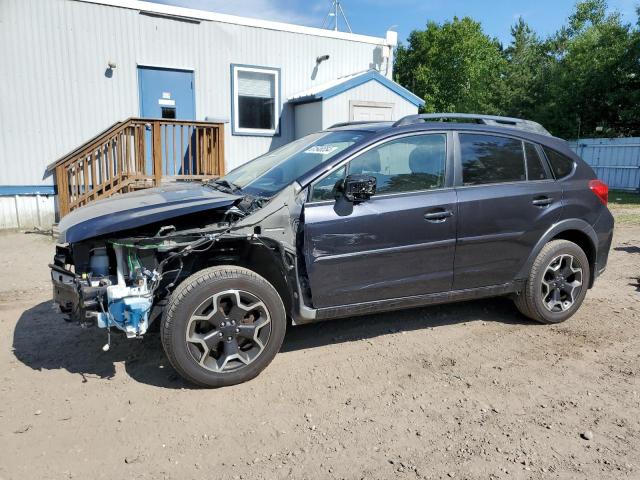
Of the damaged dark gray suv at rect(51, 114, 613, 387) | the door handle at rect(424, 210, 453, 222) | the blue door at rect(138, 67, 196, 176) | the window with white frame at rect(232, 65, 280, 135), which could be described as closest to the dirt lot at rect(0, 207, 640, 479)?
the damaged dark gray suv at rect(51, 114, 613, 387)

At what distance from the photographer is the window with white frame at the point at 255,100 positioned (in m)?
11.1

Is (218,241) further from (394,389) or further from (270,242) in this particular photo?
(394,389)

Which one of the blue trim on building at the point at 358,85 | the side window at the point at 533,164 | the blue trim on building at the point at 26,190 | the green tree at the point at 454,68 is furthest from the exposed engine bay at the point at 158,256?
the green tree at the point at 454,68

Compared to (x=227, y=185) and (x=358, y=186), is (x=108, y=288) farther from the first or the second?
(x=358, y=186)

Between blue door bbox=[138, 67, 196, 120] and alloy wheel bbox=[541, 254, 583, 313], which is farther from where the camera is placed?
blue door bbox=[138, 67, 196, 120]

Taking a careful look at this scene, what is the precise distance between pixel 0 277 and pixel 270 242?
437cm

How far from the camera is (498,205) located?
4211mm

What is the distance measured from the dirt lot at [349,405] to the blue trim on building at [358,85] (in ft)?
23.3

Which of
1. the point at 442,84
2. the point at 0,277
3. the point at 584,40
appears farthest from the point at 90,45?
the point at 442,84

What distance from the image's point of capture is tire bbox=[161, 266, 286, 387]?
3.31m

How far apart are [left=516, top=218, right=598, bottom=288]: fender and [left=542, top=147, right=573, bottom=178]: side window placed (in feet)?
1.39

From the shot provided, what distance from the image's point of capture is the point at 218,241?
352 centimetres

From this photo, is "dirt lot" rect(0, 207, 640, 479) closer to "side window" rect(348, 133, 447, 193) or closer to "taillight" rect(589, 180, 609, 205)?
"taillight" rect(589, 180, 609, 205)

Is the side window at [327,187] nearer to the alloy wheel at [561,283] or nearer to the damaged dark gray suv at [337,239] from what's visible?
the damaged dark gray suv at [337,239]
